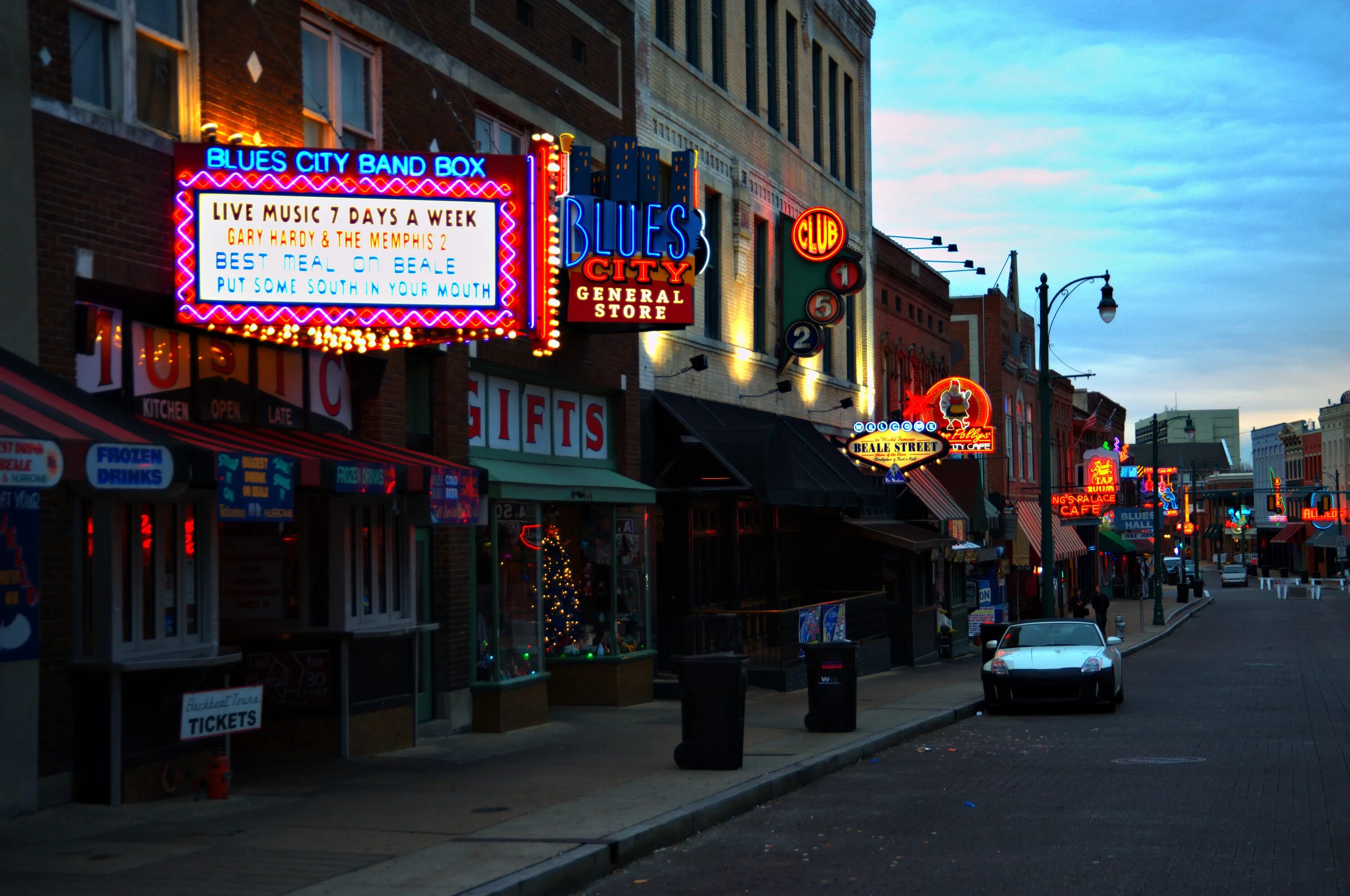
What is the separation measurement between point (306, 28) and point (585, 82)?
6.79 meters

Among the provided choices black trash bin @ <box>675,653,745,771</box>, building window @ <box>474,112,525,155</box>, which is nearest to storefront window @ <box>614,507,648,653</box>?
building window @ <box>474,112,525,155</box>

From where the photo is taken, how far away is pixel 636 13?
23.3 m

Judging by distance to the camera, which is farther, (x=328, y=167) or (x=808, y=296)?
(x=808, y=296)

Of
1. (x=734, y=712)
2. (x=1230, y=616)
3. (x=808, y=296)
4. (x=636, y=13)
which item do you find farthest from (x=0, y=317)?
(x=1230, y=616)

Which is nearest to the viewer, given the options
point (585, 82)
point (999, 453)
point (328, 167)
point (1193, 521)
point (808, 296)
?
point (328, 167)

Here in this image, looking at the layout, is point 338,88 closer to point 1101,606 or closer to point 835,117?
point 835,117

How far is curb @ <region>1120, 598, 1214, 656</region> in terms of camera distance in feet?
131

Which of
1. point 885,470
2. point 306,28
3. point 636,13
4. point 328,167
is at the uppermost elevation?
point 636,13

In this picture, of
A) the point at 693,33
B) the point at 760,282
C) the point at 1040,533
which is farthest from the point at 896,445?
the point at 1040,533

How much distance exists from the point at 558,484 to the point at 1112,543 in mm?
55675

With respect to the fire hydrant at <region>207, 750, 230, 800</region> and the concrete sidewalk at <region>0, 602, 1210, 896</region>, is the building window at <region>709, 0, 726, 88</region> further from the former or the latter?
the fire hydrant at <region>207, 750, 230, 800</region>

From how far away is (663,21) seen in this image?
24703mm

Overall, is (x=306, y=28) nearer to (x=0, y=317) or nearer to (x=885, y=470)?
(x=0, y=317)

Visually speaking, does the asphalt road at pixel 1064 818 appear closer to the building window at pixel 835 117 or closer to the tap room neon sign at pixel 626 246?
the tap room neon sign at pixel 626 246
